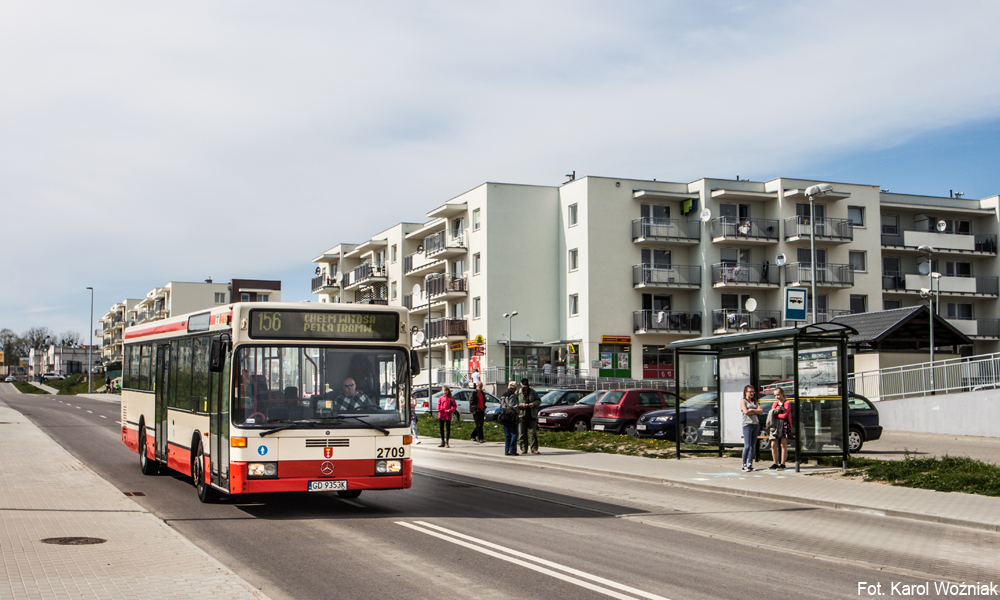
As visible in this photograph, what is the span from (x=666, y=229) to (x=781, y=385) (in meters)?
36.9

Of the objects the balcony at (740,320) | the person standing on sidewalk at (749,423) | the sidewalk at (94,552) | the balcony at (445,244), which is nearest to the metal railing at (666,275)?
the balcony at (740,320)

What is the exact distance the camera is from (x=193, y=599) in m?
6.50

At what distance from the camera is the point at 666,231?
54688mm

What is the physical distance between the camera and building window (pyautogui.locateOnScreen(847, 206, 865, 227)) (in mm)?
57719

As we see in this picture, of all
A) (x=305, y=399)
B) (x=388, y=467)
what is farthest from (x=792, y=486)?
(x=305, y=399)

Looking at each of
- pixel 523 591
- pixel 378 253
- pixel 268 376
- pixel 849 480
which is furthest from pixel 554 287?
pixel 523 591

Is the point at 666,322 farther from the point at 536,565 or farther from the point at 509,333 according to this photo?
the point at 536,565

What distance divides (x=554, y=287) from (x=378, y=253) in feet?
81.5

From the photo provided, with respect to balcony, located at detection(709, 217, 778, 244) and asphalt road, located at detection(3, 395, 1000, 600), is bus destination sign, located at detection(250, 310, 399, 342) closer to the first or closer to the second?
asphalt road, located at detection(3, 395, 1000, 600)

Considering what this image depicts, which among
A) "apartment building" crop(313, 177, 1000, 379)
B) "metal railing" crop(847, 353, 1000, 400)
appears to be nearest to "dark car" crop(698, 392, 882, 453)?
"metal railing" crop(847, 353, 1000, 400)

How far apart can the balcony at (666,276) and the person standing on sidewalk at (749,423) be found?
36242 millimetres

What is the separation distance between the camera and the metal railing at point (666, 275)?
53.8 m

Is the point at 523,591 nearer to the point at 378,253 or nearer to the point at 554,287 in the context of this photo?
the point at 554,287

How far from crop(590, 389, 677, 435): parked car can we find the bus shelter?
595 centimetres
